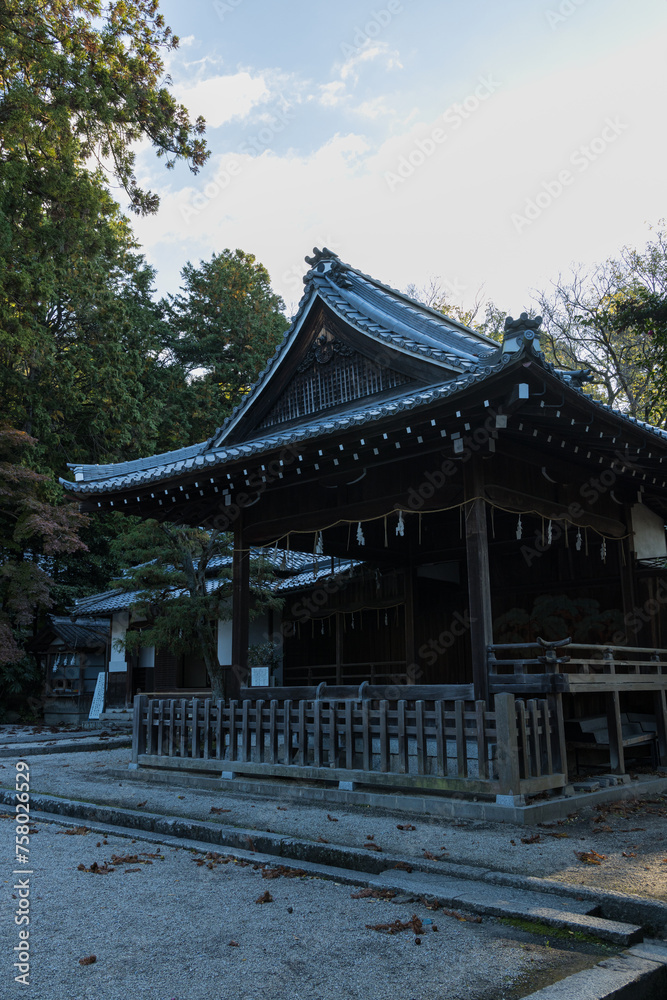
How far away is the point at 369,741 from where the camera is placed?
8.26 meters

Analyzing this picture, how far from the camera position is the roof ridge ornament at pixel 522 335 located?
661cm

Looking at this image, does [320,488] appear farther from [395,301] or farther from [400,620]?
[400,620]

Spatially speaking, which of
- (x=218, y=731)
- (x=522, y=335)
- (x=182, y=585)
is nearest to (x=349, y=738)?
(x=218, y=731)

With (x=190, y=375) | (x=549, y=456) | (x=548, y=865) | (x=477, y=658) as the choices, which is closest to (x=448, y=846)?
(x=548, y=865)

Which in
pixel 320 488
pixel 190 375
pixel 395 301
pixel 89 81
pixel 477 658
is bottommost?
pixel 477 658

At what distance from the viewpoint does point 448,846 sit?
229 inches

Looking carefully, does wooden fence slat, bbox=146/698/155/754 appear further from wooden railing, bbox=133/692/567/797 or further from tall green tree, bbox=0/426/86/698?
tall green tree, bbox=0/426/86/698

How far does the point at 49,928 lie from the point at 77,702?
67.7 ft

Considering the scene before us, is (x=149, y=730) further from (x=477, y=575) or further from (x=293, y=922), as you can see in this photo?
(x=293, y=922)

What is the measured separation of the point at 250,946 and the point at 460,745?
13.0 ft

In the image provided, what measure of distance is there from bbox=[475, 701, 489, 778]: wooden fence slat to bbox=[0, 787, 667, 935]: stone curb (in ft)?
6.72

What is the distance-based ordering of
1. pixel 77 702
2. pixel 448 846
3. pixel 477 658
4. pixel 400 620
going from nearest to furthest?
pixel 448 846 → pixel 477 658 → pixel 400 620 → pixel 77 702

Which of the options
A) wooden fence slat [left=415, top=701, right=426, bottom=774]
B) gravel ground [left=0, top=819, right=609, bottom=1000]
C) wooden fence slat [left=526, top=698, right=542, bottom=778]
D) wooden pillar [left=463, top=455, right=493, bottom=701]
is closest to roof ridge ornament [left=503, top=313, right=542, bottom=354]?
wooden pillar [left=463, top=455, right=493, bottom=701]

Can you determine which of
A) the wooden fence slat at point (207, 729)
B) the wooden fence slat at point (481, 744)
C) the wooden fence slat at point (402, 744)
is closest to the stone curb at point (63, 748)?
the wooden fence slat at point (207, 729)
